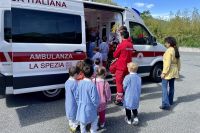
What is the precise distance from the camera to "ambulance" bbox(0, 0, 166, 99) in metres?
5.61

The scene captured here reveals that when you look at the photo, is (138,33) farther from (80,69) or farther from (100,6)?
(80,69)

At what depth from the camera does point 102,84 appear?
494 centimetres

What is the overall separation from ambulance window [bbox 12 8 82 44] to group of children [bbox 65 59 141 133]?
1.57 metres

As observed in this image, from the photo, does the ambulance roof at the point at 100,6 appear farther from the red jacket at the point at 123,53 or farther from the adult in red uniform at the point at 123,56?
the red jacket at the point at 123,53

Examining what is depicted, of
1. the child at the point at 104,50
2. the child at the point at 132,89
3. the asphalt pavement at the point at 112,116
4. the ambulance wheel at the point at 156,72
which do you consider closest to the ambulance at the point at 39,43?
the asphalt pavement at the point at 112,116

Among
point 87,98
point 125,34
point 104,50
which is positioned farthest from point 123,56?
point 87,98

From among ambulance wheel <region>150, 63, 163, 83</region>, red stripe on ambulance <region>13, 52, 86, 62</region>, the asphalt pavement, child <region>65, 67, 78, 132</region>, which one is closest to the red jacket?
red stripe on ambulance <region>13, 52, 86, 62</region>

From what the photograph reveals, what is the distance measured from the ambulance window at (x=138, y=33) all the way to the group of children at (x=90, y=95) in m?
3.03

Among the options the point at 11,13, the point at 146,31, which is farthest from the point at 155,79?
the point at 11,13

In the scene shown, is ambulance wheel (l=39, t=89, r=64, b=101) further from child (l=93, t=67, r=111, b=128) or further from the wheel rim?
child (l=93, t=67, r=111, b=128)

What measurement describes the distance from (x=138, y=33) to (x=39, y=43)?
136 inches

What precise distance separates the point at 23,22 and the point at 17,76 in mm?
1164

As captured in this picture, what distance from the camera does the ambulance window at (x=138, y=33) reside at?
8.08 metres

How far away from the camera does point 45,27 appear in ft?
20.1
